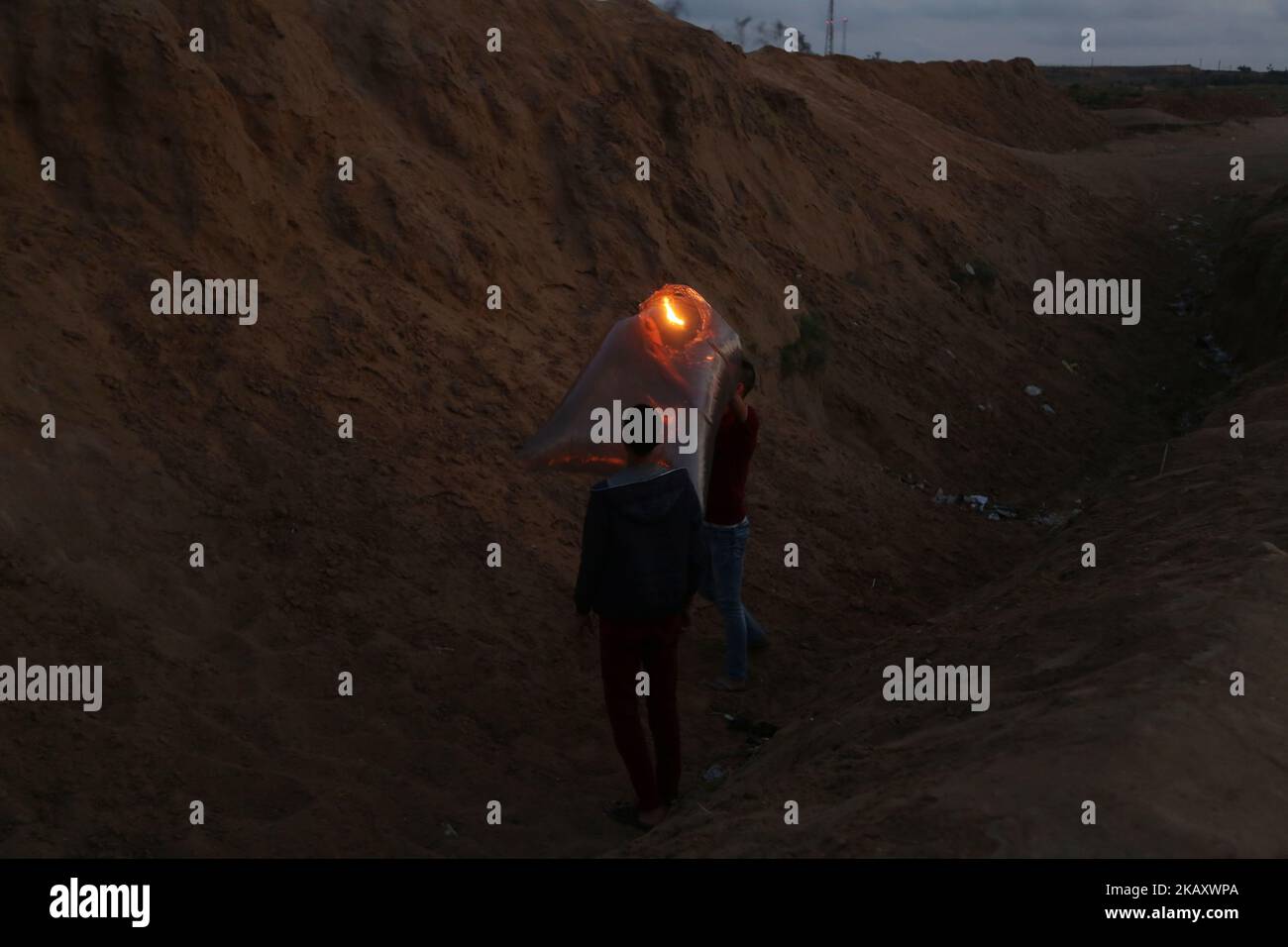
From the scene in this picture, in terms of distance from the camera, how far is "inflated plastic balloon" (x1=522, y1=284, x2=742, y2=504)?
18.5ft

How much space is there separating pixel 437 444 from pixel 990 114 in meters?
26.7

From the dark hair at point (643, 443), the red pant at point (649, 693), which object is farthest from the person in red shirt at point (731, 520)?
the dark hair at point (643, 443)

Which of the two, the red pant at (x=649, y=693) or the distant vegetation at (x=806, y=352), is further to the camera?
the distant vegetation at (x=806, y=352)

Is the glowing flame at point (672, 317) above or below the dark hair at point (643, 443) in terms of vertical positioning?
above

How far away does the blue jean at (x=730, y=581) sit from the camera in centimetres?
592

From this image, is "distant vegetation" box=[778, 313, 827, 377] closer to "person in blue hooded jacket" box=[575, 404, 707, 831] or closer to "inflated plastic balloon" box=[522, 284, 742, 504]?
"inflated plastic balloon" box=[522, 284, 742, 504]

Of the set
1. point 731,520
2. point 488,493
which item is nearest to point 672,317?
point 731,520

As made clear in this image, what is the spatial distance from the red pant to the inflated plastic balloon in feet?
3.59

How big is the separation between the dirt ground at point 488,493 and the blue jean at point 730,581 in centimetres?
29

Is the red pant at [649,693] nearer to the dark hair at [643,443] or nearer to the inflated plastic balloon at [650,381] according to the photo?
the dark hair at [643,443]

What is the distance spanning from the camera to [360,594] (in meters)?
6.00

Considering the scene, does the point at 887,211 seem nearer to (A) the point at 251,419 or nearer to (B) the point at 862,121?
(B) the point at 862,121

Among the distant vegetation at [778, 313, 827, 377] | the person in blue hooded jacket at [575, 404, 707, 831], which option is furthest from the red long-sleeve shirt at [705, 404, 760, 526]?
the distant vegetation at [778, 313, 827, 377]

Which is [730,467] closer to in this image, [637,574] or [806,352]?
[637,574]
